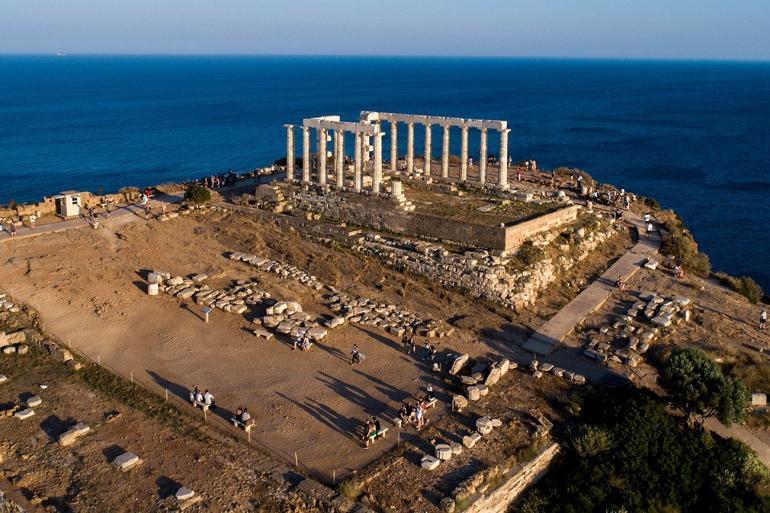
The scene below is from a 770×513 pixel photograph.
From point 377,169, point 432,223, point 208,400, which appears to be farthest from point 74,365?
point 377,169

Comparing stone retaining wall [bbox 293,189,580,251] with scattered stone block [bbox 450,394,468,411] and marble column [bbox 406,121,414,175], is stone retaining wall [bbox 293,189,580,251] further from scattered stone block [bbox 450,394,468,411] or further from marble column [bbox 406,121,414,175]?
scattered stone block [bbox 450,394,468,411]

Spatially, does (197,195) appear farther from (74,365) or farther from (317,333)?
(74,365)

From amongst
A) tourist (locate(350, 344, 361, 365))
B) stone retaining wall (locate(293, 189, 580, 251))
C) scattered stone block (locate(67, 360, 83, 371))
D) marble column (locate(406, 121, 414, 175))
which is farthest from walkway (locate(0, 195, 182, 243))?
tourist (locate(350, 344, 361, 365))

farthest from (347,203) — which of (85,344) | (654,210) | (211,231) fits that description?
(654,210)

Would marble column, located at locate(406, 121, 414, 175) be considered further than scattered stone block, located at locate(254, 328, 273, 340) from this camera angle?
Yes

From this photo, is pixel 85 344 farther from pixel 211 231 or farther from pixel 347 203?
pixel 347 203

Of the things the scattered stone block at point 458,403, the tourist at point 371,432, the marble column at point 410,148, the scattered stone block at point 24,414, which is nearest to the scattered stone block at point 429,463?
the tourist at point 371,432

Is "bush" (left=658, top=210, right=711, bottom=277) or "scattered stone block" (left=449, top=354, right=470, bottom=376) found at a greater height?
"bush" (left=658, top=210, right=711, bottom=277)

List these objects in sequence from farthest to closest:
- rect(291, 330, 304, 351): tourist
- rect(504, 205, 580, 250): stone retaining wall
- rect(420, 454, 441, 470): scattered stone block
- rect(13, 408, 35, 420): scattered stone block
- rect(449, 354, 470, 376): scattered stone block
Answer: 1. rect(504, 205, 580, 250): stone retaining wall
2. rect(291, 330, 304, 351): tourist
3. rect(449, 354, 470, 376): scattered stone block
4. rect(13, 408, 35, 420): scattered stone block
5. rect(420, 454, 441, 470): scattered stone block
